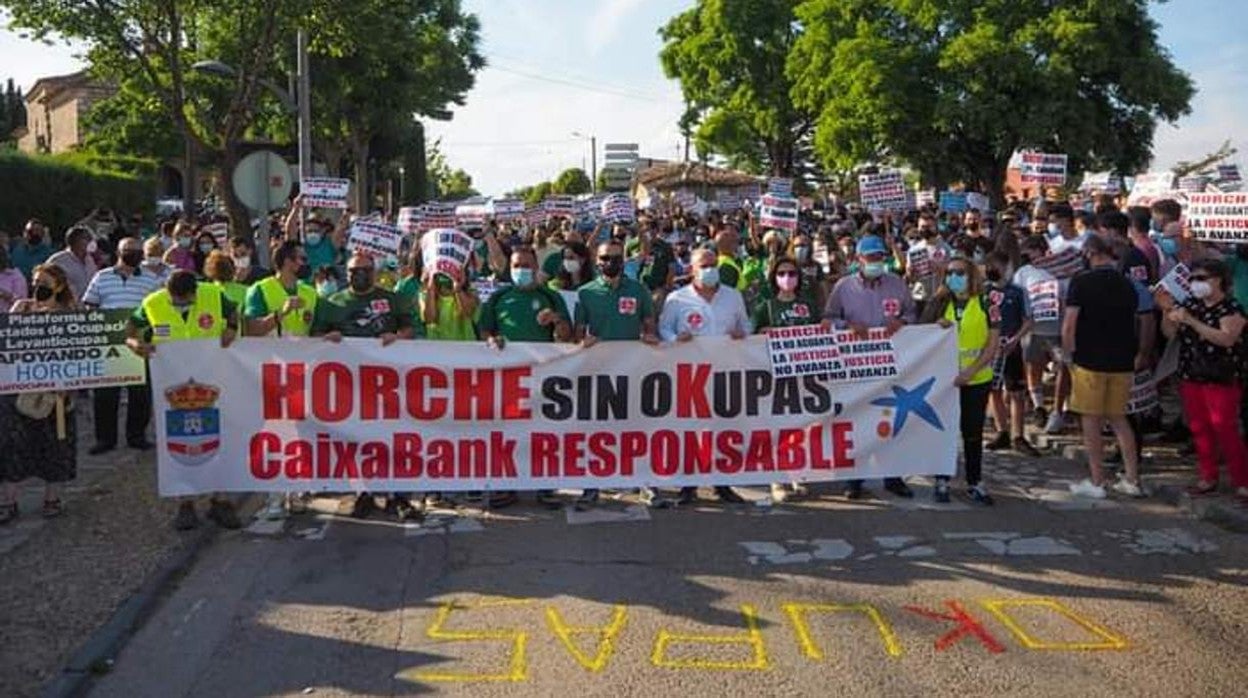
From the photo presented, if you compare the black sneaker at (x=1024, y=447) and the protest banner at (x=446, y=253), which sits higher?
the protest banner at (x=446, y=253)

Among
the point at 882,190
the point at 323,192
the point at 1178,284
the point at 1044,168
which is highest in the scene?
the point at 1044,168

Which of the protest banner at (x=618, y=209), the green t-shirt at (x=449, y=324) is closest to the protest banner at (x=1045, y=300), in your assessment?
the green t-shirt at (x=449, y=324)

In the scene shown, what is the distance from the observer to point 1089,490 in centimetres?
850

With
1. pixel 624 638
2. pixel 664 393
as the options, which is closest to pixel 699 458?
pixel 664 393

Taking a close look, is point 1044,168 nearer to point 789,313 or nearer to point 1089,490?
point 1089,490

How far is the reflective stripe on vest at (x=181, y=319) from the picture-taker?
838 cm

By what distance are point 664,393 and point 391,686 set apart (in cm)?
358

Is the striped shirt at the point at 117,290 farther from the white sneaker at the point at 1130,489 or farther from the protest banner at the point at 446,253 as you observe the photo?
the white sneaker at the point at 1130,489

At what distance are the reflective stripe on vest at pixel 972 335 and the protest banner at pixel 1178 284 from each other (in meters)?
1.25

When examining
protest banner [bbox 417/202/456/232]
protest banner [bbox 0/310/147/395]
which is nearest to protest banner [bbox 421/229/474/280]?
protest banner [bbox 0/310/147/395]

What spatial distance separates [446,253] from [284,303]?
1.28 m

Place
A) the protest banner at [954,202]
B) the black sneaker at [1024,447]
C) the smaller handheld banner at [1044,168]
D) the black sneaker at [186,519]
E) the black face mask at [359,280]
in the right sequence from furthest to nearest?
the protest banner at [954,202], the smaller handheld banner at [1044,168], the black sneaker at [1024,447], the black face mask at [359,280], the black sneaker at [186,519]

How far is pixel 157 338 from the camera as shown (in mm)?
8289

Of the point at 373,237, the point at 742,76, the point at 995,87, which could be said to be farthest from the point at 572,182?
the point at 373,237
